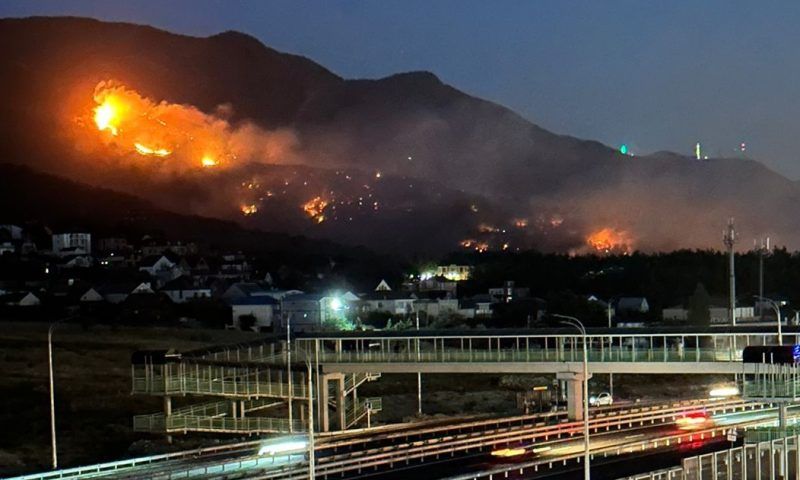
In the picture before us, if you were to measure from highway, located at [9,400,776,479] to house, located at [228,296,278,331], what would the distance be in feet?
218

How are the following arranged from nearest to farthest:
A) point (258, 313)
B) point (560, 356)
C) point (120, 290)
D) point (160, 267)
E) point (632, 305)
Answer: point (560, 356) → point (258, 313) → point (632, 305) → point (120, 290) → point (160, 267)

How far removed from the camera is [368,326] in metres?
124

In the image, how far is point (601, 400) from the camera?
73.8 m

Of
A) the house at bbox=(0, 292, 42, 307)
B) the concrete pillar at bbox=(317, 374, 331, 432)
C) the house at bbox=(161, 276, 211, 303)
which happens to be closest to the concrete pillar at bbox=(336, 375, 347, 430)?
the concrete pillar at bbox=(317, 374, 331, 432)

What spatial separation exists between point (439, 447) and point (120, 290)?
327ft

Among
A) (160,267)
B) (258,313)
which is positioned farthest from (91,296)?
(160,267)

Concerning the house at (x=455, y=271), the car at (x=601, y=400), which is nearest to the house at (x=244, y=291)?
the house at (x=455, y=271)

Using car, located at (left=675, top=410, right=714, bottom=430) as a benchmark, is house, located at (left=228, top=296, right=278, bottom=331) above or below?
above

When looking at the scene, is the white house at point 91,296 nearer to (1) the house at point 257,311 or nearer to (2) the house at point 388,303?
(1) the house at point 257,311

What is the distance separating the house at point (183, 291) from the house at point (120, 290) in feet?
10.2

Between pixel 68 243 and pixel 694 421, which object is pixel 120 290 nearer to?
pixel 68 243

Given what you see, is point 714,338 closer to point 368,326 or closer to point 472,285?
point 368,326

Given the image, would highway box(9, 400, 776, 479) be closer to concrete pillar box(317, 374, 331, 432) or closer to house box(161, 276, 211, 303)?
concrete pillar box(317, 374, 331, 432)

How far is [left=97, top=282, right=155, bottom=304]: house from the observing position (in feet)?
456
